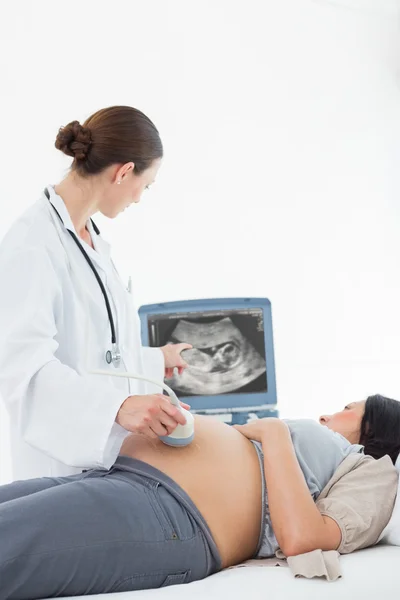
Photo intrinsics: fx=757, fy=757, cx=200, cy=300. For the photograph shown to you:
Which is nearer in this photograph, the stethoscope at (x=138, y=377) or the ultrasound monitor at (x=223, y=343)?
the stethoscope at (x=138, y=377)

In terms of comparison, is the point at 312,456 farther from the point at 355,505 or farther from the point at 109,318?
the point at 109,318

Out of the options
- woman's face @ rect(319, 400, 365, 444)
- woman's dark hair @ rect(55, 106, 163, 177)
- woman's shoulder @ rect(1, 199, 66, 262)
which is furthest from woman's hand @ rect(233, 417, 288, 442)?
woman's dark hair @ rect(55, 106, 163, 177)

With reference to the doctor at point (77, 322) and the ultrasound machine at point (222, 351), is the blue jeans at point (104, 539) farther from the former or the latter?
the ultrasound machine at point (222, 351)

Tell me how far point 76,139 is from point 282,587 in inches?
41.0

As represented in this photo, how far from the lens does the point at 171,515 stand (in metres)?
1.25

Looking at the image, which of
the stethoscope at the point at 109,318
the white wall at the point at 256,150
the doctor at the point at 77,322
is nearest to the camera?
the doctor at the point at 77,322

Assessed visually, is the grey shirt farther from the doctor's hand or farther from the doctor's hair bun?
the doctor's hair bun

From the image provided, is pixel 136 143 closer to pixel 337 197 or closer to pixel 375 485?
pixel 375 485

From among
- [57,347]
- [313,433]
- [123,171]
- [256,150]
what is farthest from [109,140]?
[256,150]

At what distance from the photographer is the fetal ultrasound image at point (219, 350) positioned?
2846 millimetres

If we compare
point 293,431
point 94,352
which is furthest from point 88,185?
point 293,431

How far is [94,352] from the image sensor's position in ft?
5.29

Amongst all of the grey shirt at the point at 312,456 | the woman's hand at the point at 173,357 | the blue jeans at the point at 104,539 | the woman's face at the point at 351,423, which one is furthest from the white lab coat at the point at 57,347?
the woman's face at the point at 351,423

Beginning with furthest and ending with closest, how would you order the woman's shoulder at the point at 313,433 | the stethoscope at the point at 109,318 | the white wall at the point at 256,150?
the white wall at the point at 256,150 < the stethoscope at the point at 109,318 < the woman's shoulder at the point at 313,433
